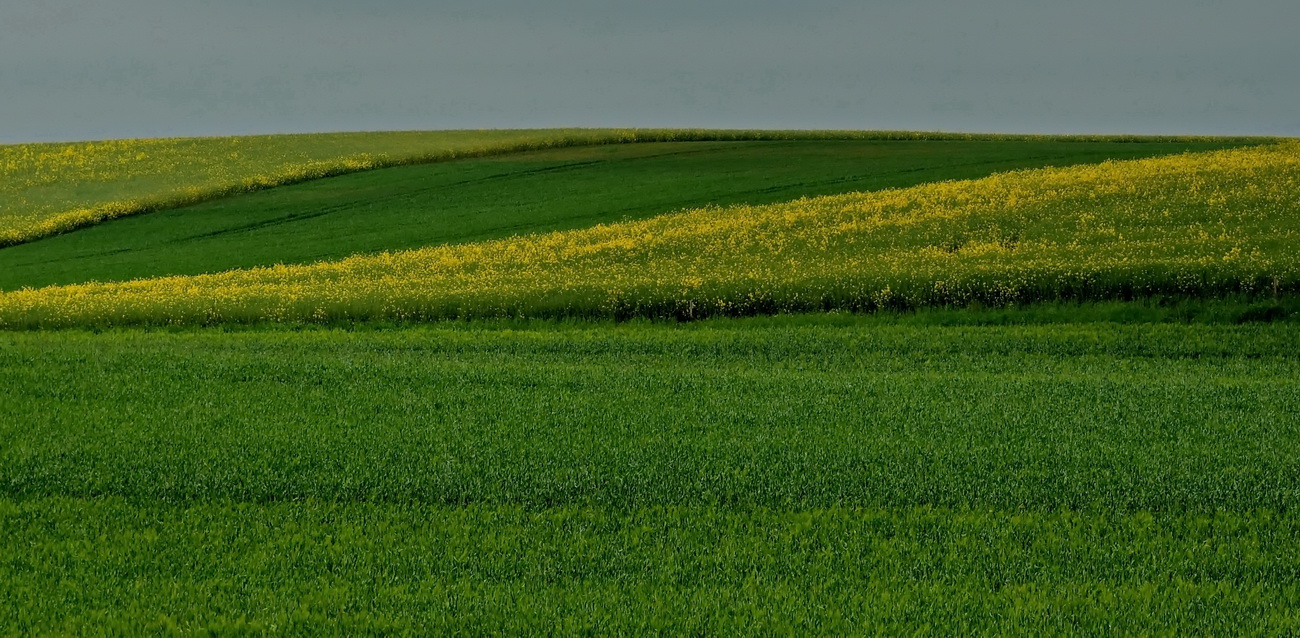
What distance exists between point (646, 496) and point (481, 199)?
3255 centimetres

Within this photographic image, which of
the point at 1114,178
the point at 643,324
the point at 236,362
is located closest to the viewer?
the point at 236,362

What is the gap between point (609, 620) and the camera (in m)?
6.70

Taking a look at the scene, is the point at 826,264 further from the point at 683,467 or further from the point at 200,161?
the point at 200,161

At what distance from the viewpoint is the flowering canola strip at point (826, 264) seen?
844 inches

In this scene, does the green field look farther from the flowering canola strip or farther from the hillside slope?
the hillside slope

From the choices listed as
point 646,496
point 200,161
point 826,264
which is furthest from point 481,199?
point 646,496

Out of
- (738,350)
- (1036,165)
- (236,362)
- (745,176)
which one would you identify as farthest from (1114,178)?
(236,362)

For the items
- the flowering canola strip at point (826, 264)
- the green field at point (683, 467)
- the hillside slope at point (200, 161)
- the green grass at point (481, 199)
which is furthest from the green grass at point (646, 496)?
the hillside slope at point (200, 161)

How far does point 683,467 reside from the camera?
1005 cm

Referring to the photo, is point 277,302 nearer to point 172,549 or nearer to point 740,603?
point 172,549

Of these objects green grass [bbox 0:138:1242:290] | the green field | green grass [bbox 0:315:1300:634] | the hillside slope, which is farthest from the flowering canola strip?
the hillside slope

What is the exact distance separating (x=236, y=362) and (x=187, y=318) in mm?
7882

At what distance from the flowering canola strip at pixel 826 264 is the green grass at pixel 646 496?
208 inches

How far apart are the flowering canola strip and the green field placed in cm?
26
